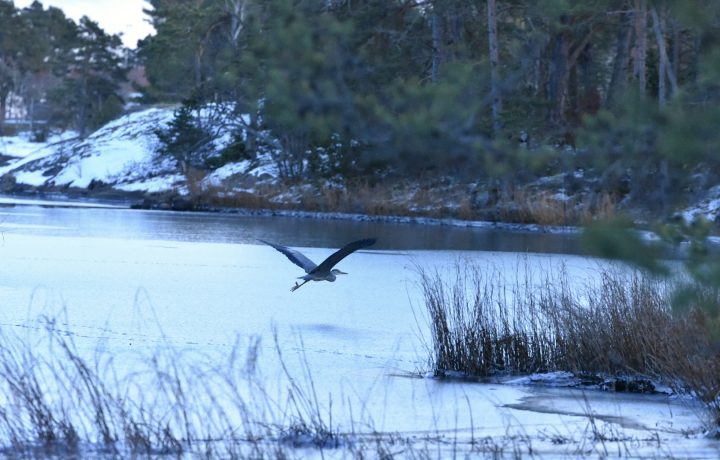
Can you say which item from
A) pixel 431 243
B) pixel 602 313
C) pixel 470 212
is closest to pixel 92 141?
pixel 470 212

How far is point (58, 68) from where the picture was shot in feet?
206

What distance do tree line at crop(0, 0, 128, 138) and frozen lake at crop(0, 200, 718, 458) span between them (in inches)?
1324

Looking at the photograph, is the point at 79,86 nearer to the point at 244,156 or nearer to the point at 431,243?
the point at 244,156

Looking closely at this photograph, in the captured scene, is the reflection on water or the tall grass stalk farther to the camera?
the reflection on water

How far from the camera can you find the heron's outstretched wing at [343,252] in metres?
9.36

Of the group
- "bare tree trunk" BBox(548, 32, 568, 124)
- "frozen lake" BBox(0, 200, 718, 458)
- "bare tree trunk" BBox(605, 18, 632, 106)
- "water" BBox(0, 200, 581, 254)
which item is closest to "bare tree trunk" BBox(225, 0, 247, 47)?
"water" BBox(0, 200, 581, 254)

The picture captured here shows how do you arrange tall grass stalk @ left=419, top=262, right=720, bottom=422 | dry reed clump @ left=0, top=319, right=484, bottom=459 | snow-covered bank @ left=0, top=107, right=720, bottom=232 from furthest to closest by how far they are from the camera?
snow-covered bank @ left=0, top=107, right=720, bottom=232
tall grass stalk @ left=419, top=262, right=720, bottom=422
dry reed clump @ left=0, top=319, right=484, bottom=459

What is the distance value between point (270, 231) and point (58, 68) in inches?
1673

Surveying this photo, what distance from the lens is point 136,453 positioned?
5.07 metres

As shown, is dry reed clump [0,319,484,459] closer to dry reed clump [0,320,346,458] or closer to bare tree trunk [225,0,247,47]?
dry reed clump [0,320,346,458]

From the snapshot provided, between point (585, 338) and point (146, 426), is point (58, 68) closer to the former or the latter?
point (585, 338)

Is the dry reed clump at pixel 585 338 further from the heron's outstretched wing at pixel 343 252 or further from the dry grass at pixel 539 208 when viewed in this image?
the dry grass at pixel 539 208

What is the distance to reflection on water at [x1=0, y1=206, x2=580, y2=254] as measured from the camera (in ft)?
68.4

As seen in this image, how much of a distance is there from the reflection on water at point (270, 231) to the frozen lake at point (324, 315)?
88 millimetres
